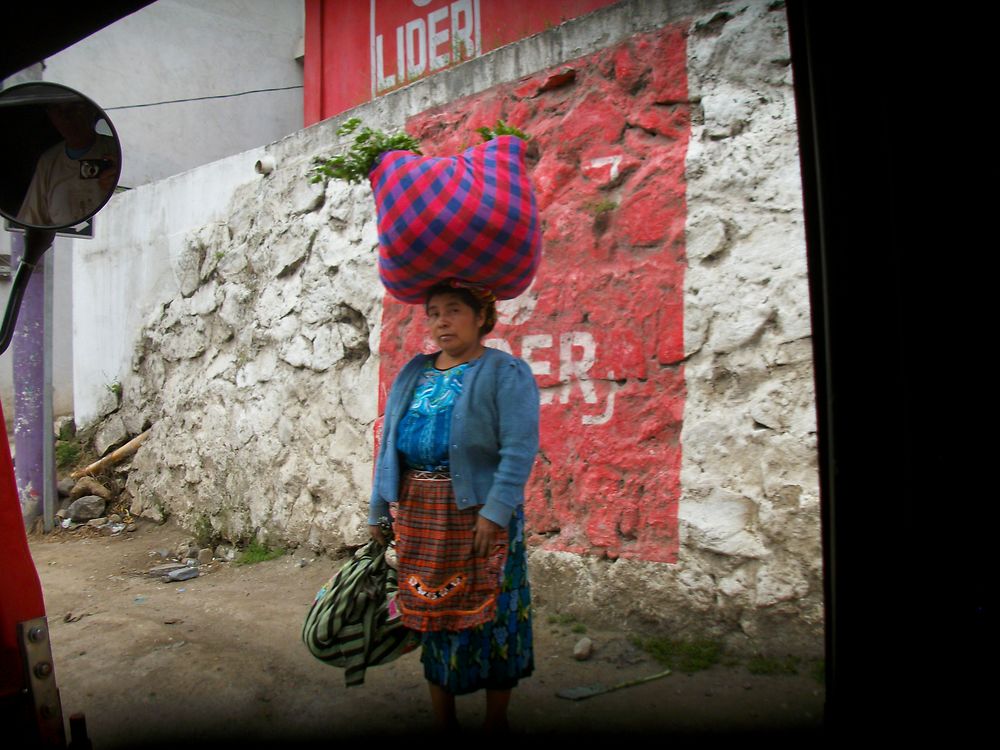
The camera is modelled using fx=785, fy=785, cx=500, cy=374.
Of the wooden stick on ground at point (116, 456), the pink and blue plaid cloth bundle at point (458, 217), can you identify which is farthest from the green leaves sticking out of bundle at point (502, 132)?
the wooden stick on ground at point (116, 456)

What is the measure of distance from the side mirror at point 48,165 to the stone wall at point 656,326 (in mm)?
1933

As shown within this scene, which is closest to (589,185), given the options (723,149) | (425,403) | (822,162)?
(723,149)

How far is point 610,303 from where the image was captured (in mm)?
3205

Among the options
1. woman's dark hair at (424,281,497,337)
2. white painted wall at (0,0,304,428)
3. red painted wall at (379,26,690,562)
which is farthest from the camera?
white painted wall at (0,0,304,428)

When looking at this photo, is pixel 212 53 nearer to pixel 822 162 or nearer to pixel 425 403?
pixel 425 403

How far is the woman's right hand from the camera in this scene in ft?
7.68

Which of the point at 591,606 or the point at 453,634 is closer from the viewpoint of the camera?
the point at 453,634

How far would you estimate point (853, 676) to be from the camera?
100 centimetres

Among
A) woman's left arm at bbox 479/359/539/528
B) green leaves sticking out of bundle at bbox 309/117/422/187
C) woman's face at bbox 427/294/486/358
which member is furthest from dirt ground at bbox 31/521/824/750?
green leaves sticking out of bundle at bbox 309/117/422/187

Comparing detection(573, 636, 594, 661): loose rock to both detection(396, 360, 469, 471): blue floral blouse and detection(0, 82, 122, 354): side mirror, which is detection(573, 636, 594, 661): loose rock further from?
detection(0, 82, 122, 354): side mirror

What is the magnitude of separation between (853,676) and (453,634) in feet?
4.35

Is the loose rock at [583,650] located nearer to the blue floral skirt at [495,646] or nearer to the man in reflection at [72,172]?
the blue floral skirt at [495,646]

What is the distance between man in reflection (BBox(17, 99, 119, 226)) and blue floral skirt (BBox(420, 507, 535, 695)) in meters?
1.35

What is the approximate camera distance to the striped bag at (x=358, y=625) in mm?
2256
